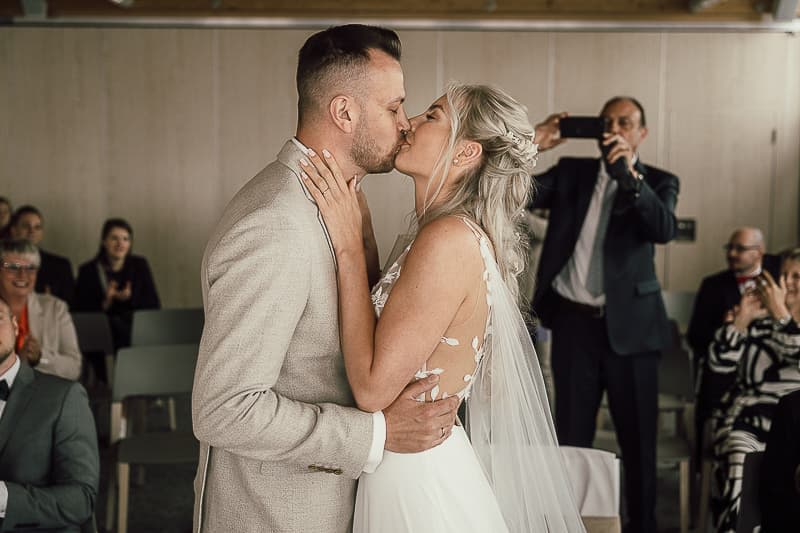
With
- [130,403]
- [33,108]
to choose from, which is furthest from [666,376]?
[33,108]

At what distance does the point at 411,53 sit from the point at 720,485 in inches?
218

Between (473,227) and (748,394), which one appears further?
(748,394)

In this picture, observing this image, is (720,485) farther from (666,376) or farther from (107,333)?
(107,333)

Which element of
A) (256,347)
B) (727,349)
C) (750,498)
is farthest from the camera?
(727,349)

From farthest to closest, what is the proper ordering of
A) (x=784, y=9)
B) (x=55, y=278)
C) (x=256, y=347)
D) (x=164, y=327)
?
(x=784, y=9), (x=55, y=278), (x=164, y=327), (x=256, y=347)

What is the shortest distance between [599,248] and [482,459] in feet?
7.25

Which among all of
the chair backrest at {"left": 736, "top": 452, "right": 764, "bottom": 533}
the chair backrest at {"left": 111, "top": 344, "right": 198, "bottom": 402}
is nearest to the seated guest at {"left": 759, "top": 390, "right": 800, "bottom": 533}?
the chair backrest at {"left": 736, "top": 452, "right": 764, "bottom": 533}

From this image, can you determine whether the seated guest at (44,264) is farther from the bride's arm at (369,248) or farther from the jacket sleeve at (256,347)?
the jacket sleeve at (256,347)

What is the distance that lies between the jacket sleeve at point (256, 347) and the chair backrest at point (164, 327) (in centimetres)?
436

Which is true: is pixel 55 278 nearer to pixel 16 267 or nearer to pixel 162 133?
pixel 162 133

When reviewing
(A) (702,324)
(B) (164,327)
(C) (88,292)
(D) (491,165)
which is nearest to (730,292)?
(A) (702,324)

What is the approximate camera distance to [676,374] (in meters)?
5.04

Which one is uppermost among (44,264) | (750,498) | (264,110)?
(264,110)

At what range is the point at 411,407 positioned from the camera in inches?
79.8
